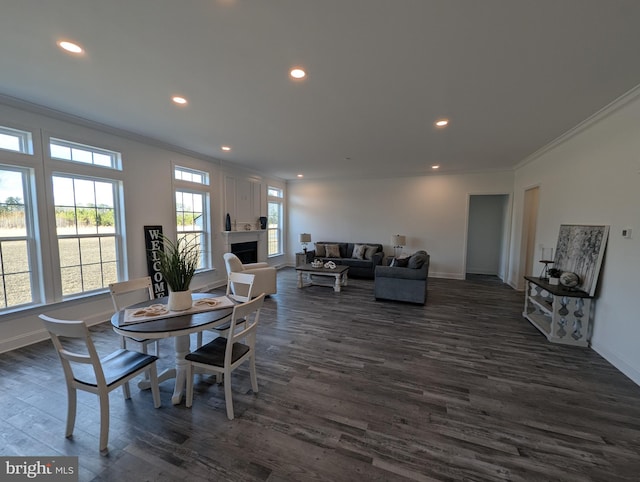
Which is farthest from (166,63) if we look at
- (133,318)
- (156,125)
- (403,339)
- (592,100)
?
(592,100)

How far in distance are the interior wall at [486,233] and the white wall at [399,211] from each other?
0.74 metres

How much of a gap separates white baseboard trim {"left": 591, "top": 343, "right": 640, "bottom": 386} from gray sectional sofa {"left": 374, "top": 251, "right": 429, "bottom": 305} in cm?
219

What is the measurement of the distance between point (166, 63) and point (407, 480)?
361 centimetres

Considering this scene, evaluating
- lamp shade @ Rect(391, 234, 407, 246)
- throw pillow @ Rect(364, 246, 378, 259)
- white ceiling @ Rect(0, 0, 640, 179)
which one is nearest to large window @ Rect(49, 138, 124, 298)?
white ceiling @ Rect(0, 0, 640, 179)

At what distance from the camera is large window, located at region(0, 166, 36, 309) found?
2992 mm

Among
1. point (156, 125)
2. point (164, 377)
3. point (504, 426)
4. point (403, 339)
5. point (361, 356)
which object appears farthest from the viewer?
point (156, 125)

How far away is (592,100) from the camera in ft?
9.14

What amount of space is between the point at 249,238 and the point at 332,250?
7.90ft

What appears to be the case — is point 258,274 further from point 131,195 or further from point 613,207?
point 613,207

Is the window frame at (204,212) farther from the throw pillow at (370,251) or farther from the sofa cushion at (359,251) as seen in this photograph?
the throw pillow at (370,251)

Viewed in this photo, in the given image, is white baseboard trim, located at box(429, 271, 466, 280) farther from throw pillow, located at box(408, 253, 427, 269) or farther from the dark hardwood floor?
the dark hardwood floor

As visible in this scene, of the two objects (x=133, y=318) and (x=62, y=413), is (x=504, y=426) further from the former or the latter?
(x=62, y=413)

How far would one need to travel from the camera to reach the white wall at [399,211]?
6.87 meters

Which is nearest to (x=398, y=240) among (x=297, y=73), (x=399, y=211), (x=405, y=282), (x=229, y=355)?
(x=399, y=211)
